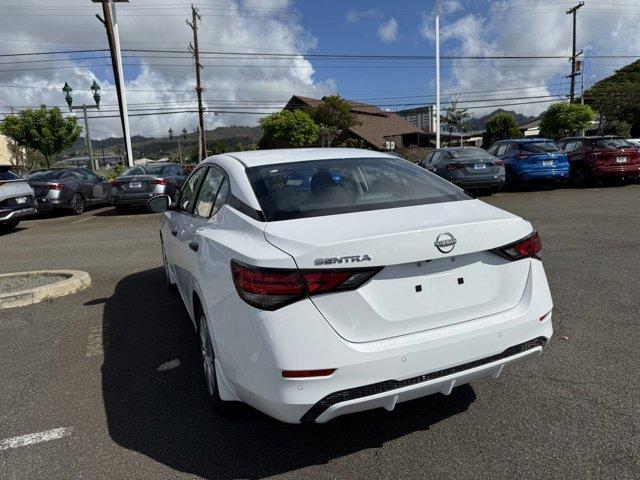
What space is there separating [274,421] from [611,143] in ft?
49.4

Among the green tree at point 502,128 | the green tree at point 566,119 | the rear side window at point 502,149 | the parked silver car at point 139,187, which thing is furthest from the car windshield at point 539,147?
the green tree at point 502,128

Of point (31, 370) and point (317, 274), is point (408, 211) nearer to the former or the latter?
point (317, 274)

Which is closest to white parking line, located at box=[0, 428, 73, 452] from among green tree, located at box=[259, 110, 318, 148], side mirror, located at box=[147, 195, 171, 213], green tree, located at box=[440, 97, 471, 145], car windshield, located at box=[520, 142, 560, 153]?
side mirror, located at box=[147, 195, 171, 213]

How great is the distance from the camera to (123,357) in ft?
13.2

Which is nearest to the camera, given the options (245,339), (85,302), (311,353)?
(311,353)

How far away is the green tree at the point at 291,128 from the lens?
143 feet

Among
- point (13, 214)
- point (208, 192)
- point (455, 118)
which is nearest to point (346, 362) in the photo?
point (208, 192)

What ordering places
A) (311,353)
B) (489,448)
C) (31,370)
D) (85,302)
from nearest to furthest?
(311,353), (489,448), (31,370), (85,302)

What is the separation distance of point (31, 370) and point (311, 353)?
2782mm

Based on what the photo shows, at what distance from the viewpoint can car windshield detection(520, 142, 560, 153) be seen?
1452 cm

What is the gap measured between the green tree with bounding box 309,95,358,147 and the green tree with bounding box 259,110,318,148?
4.40 feet

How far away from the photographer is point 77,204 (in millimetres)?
14625

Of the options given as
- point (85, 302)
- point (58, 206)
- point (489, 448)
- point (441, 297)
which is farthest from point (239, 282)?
point (58, 206)

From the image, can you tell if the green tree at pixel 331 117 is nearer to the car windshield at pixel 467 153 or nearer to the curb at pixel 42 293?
the car windshield at pixel 467 153
